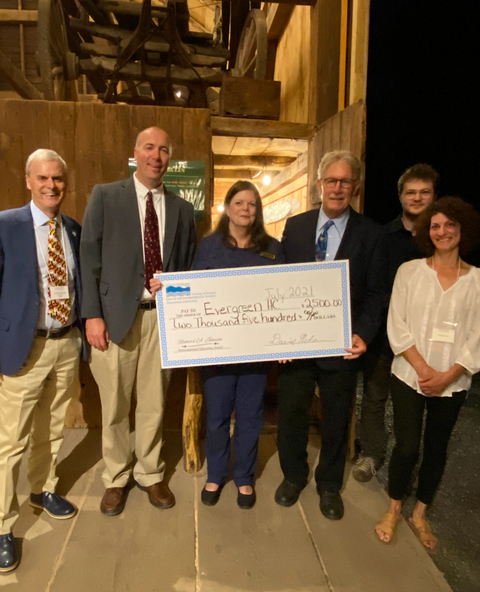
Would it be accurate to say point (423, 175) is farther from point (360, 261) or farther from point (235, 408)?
point (235, 408)

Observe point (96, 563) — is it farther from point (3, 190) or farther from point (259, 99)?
point (259, 99)

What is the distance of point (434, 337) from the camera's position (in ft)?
6.23

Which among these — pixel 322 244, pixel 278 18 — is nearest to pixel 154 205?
pixel 322 244

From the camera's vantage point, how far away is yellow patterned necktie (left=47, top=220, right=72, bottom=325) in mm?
1955

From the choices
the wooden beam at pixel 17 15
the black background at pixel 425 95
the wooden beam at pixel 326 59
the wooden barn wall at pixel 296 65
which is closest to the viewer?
the wooden beam at pixel 326 59

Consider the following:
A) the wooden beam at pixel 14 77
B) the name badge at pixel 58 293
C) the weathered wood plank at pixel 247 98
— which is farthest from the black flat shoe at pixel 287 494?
the wooden beam at pixel 14 77

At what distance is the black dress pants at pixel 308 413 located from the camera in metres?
2.15

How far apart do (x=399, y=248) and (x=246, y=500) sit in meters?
1.77

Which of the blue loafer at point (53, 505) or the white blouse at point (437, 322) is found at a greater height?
the white blouse at point (437, 322)

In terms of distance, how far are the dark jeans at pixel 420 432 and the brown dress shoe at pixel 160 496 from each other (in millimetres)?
1261

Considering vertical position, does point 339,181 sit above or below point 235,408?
above

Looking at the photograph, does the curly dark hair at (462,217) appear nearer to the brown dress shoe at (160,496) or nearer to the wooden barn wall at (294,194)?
the wooden barn wall at (294,194)

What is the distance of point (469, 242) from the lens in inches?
74.8

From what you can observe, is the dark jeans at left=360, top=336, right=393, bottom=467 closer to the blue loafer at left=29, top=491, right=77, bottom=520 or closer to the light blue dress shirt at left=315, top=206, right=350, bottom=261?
the light blue dress shirt at left=315, top=206, right=350, bottom=261
